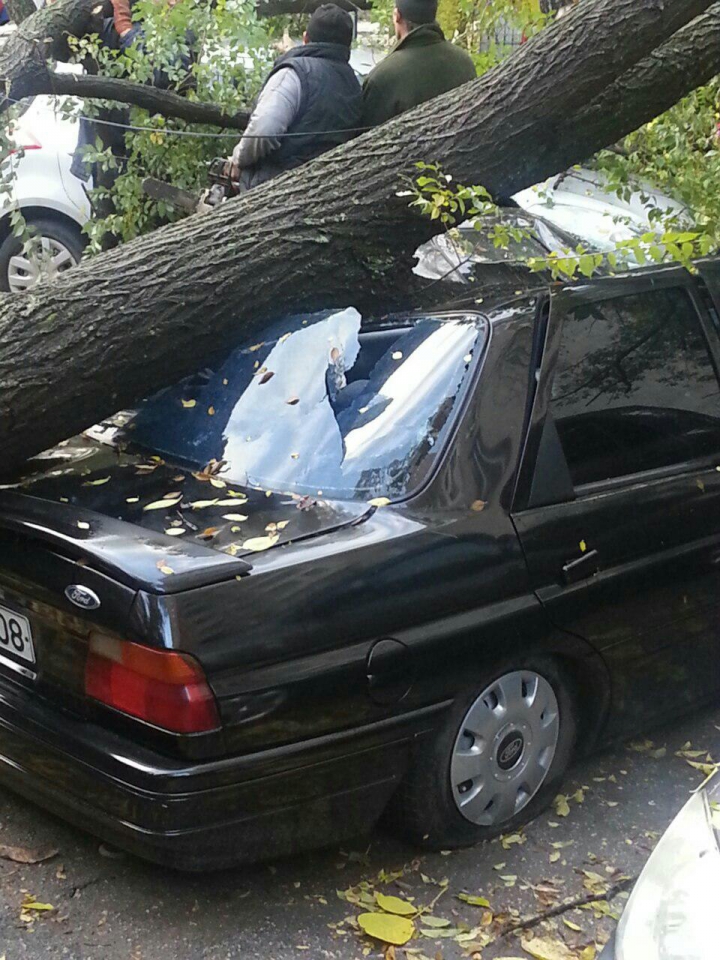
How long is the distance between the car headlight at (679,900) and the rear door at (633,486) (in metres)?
1.01

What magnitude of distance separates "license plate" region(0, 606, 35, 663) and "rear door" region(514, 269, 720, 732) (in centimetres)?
133

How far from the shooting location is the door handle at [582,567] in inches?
129

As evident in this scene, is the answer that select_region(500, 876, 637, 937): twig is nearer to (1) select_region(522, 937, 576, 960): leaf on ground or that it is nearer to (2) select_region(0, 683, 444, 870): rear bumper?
(1) select_region(522, 937, 576, 960): leaf on ground

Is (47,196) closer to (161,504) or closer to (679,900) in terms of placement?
(161,504)

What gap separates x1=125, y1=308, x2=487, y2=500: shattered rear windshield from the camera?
126 inches

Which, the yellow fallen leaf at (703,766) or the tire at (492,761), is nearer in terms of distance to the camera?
the tire at (492,761)

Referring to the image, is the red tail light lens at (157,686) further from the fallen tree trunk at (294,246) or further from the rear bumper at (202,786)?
the fallen tree trunk at (294,246)

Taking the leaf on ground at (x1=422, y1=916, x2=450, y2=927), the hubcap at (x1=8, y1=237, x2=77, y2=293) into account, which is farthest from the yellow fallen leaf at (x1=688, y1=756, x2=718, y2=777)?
the hubcap at (x1=8, y1=237, x2=77, y2=293)

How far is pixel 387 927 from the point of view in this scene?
2.98 meters

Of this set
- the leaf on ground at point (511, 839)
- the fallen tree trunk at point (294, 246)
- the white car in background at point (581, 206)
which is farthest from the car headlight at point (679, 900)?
the white car in background at point (581, 206)

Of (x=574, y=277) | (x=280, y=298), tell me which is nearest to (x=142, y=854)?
(x=280, y=298)

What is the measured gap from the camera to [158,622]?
8.64 ft

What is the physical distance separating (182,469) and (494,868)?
1.44 metres

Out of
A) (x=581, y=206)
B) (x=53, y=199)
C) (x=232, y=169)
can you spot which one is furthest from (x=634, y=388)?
(x=53, y=199)
